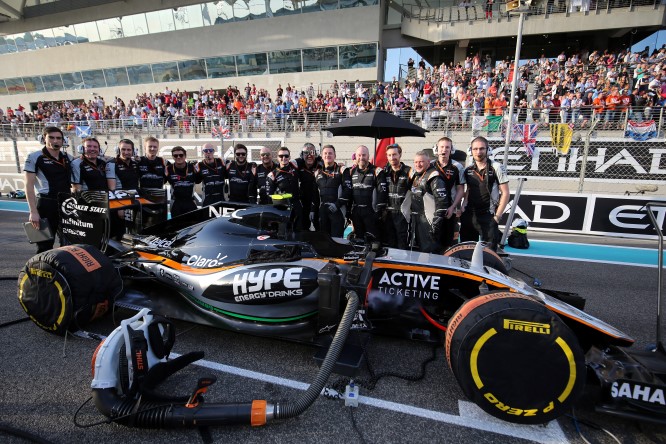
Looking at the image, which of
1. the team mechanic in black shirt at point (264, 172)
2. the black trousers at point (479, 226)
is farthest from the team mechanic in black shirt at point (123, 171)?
the black trousers at point (479, 226)

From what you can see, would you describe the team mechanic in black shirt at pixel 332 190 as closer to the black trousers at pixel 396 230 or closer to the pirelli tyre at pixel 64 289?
the black trousers at pixel 396 230

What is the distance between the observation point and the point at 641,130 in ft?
30.5

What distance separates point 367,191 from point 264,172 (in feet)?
5.94

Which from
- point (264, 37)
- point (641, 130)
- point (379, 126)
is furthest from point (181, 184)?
point (264, 37)

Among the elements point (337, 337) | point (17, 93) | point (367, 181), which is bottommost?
point (337, 337)

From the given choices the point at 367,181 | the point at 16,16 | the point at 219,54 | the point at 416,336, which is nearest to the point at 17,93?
the point at 16,16

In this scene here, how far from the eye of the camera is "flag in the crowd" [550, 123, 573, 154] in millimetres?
8766

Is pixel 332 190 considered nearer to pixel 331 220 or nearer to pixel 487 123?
pixel 331 220

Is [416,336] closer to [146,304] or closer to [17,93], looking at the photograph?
[146,304]

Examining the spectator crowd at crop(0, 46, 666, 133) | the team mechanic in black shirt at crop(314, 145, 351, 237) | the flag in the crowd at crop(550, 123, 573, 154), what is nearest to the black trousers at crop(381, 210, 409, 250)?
the team mechanic in black shirt at crop(314, 145, 351, 237)

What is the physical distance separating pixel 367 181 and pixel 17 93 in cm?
3707

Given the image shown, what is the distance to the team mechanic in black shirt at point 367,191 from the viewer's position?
5.08m

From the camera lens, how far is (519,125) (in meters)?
10.0

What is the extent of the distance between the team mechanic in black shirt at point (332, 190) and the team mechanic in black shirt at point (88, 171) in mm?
3009
